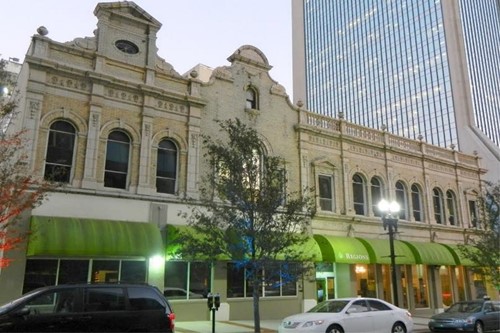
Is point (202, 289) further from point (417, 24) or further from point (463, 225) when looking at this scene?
point (417, 24)

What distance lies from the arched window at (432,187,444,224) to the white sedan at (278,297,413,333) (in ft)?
58.3

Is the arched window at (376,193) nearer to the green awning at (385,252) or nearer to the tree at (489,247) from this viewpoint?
the green awning at (385,252)

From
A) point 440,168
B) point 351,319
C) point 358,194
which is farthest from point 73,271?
point 440,168

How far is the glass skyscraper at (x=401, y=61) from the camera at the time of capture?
93938mm

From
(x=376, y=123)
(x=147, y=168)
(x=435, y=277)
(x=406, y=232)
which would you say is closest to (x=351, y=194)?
(x=406, y=232)

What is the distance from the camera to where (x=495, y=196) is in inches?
1120

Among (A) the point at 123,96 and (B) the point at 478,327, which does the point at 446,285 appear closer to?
(B) the point at 478,327

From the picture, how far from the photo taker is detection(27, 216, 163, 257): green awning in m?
15.0

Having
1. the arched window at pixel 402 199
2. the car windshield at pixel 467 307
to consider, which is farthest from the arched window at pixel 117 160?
the arched window at pixel 402 199

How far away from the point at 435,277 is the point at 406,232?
337 centimetres

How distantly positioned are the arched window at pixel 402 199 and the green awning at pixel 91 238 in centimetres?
1710

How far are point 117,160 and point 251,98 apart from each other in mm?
8241

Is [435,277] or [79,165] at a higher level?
[79,165]

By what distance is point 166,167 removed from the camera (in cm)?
1973
